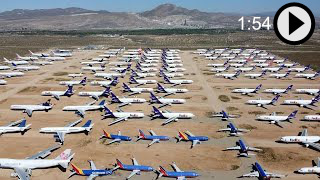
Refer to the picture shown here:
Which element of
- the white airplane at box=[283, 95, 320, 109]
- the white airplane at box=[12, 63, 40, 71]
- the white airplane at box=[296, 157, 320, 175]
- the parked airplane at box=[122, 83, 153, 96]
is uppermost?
the white airplane at box=[12, 63, 40, 71]

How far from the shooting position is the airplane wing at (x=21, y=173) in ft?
171

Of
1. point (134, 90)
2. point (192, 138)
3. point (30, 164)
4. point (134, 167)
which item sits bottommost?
point (134, 167)

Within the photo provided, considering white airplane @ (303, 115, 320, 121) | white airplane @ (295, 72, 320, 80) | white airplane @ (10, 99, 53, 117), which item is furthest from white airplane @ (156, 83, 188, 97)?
white airplane @ (295, 72, 320, 80)

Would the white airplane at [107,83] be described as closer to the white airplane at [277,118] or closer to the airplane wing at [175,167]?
the white airplane at [277,118]

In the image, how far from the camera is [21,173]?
52.9 meters

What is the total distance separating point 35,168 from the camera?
56.8 m

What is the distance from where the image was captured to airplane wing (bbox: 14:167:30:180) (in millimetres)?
52059

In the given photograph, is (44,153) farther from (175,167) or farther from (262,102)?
(262,102)

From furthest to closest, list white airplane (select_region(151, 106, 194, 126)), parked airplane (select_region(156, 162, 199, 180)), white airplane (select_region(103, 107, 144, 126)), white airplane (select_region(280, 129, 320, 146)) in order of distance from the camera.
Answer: white airplane (select_region(103, 107, 144, 126))
white airplane (select_region(151, 106, 194, 126))
white airplane (select_region(280, 129, 320, 146))
parked airplane (select_region(156, 162, 199, 180))

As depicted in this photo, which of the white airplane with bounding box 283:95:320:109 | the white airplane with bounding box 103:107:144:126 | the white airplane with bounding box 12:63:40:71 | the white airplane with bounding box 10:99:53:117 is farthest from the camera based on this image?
the white airplane with bounding box 12:63:40:71

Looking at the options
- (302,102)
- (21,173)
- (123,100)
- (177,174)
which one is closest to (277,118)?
(302,102)

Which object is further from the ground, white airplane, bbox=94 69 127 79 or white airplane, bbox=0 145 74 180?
white airplane, bbox=94 69 127 79

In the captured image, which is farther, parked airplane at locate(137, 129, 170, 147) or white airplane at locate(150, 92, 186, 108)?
white airplane at locate(150, 92, 186, 108)

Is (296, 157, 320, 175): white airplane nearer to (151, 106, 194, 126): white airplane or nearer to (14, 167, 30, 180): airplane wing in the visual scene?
(151, 106, 194, 126): white airplane
